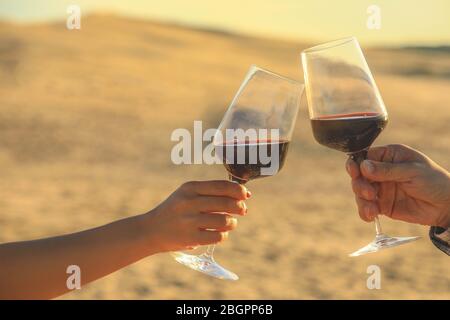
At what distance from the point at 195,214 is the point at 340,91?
0.76m

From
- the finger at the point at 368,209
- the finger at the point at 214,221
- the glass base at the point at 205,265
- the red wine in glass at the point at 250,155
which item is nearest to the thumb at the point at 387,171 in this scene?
the finger at the point at 368,209

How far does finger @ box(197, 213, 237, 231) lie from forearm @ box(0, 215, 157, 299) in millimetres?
179

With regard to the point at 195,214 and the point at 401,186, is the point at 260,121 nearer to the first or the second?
the point at 195,214

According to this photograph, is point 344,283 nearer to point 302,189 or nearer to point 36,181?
point 302,189

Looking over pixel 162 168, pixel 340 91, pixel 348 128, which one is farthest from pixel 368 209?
pixel 162 168

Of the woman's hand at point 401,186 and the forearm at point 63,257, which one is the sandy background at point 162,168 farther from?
the forearm at point 63,257

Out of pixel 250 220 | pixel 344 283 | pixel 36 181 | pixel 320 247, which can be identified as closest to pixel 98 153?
pixel 36 181

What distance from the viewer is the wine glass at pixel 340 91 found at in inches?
103

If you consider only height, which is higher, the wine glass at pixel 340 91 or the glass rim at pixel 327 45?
the glass rim at pixel 327 45

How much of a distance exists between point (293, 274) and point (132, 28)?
98.8 ft

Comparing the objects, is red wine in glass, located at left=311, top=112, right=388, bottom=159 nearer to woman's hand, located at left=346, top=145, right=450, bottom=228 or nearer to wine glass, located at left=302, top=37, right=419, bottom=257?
wine glass, located at left=302, top=37, right=419, bottom=257

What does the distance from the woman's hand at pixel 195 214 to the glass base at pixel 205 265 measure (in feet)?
1.03

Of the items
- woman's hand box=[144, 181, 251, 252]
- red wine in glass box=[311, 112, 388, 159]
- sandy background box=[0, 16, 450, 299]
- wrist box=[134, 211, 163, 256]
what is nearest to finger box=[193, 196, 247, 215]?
woman's hand box=[144, 181, 251, 252]

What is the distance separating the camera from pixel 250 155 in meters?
2.51
